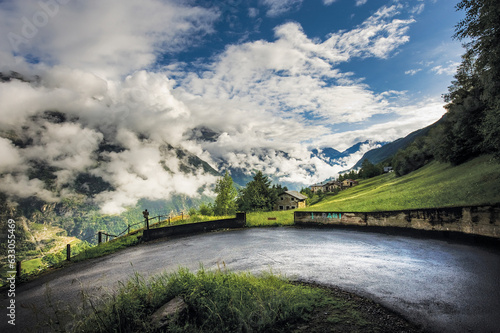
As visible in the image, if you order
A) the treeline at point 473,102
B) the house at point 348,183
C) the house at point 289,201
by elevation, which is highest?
the treeline at point 473,102

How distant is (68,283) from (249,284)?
396 inches

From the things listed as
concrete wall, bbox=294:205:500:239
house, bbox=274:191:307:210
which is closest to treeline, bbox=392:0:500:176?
concrete wall, bbox=294:205:500:239

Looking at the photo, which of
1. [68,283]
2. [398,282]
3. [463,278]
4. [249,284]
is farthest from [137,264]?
[463,278]

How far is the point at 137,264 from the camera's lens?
13.5m

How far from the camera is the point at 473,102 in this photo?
3391 cm

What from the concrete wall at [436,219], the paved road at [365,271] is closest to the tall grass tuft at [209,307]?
the paved road at [365,271]

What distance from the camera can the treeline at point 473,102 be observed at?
1334 centimetres

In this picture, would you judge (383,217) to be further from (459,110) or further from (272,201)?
(272,201)

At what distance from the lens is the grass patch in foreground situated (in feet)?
17.1

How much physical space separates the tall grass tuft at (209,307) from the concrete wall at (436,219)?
1059 cm

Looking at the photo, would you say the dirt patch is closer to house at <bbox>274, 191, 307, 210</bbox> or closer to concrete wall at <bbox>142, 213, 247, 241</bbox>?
concrete wall at <bbox>142, 213, 247, 241</bbox>

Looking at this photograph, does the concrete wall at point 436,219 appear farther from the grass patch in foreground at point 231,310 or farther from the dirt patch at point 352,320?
the grass patch in foreground at point 231,310

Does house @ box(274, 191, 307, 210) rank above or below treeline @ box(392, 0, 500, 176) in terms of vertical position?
below

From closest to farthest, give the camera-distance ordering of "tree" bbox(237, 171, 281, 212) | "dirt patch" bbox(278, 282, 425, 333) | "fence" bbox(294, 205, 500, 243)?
"dirt patch" bbox(278, 282, 425, 333) < "fence" bbox(294, 205, 500, 243) < "tree" bbox(237, 171, 281, 212)
